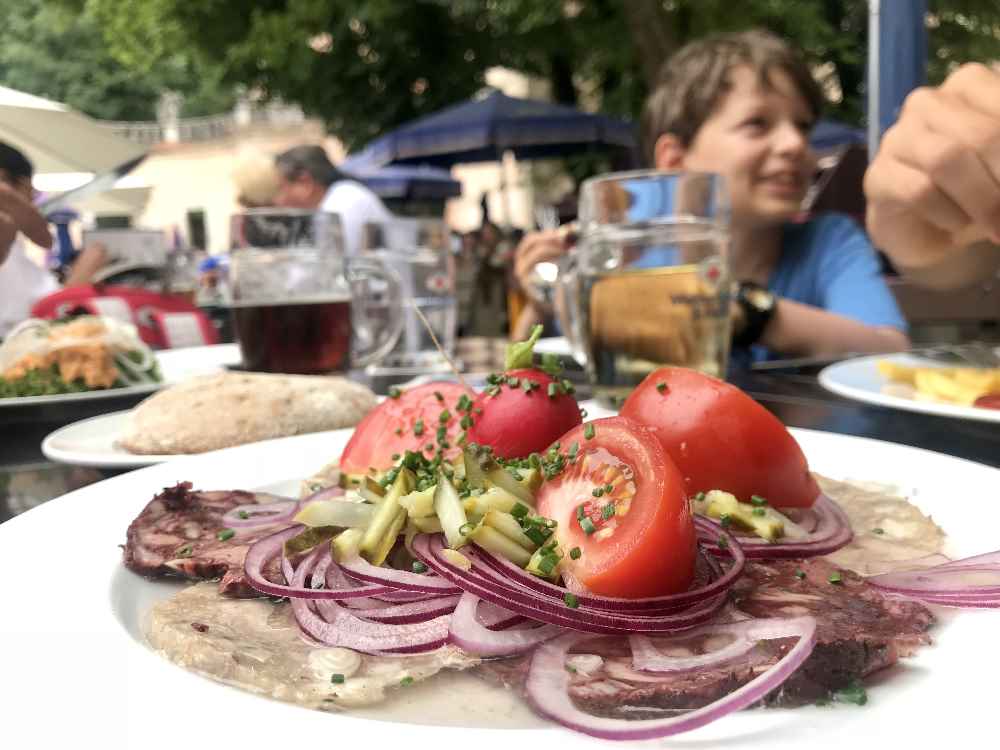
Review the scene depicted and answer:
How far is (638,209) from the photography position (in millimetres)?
1924

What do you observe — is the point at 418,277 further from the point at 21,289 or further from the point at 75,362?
the point at 21,289

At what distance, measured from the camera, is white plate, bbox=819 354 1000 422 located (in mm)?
1438

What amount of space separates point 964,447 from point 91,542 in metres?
1.31

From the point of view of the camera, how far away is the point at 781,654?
26.3 inches

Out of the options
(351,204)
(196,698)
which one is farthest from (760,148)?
(351,204)

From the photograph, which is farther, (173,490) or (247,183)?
(247,183)

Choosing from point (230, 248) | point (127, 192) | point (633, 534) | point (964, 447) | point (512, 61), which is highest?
point (512, 61)

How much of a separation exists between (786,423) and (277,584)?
3.44 feet

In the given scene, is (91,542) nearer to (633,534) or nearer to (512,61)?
(633,534)

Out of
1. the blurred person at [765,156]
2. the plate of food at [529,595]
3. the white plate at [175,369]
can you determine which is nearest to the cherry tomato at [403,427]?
the plate of food at [529,595]

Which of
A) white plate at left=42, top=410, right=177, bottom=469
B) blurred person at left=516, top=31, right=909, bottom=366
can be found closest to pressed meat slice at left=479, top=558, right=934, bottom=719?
white plate at left=42, top=410, right=177, bottom=469

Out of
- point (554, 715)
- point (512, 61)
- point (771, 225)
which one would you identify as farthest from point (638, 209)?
point (512, 61)

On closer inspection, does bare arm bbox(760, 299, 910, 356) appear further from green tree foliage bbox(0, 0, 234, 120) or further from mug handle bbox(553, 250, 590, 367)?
green tree foliage bbox(0, 0, 234, 120)

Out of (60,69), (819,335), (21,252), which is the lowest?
(819,335)
